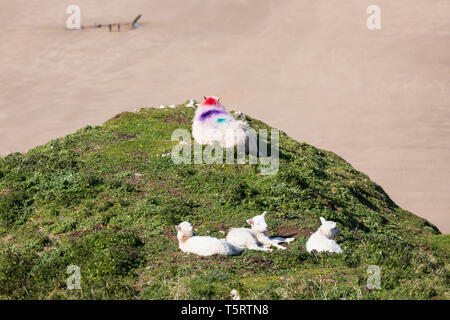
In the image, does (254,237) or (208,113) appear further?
(208,113)

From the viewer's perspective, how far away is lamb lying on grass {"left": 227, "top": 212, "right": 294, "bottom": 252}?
536 inches

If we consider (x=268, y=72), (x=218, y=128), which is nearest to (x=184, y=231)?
(x=218, y=128)

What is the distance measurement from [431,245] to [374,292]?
24.9 feet

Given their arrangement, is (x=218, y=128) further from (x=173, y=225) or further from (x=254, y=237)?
(x=254, y=237)

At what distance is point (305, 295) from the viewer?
1065 centimetres

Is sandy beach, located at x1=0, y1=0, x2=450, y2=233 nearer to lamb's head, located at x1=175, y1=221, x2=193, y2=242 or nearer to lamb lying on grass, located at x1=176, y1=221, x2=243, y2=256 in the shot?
lamb lying on grass, located at x1=176, y1=221, x2=243, y2=256

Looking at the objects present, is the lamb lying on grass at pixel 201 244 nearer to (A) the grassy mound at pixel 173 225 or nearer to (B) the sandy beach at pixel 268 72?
(A) the grassy mound at pixel 173 225

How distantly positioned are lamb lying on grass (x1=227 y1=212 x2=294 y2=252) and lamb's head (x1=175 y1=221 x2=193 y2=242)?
3.33ft

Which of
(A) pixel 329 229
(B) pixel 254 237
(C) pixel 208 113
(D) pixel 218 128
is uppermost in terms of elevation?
(C) pixel 208 113

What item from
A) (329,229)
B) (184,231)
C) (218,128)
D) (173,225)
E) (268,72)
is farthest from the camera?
(268,72)

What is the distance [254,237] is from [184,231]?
1714mm

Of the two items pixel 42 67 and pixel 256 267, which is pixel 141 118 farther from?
pixel 42 67

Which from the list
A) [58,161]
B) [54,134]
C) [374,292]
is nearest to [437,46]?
[54,134]

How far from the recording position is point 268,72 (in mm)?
52094
